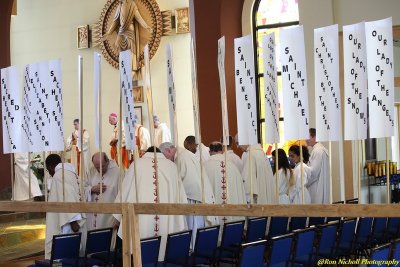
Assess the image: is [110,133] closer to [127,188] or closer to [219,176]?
[219,176]

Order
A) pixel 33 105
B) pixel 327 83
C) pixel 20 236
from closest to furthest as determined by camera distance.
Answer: pixel 327 83 → pixel 33 105 → pixel 20 236

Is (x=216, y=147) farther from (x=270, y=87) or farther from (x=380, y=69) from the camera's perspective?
(x=380, y=69)

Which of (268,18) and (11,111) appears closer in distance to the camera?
(11,111)

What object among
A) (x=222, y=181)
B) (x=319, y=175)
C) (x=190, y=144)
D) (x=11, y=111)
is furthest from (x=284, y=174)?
(x=11, y=111)

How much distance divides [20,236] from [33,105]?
6.14 m

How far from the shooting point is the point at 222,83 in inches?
217

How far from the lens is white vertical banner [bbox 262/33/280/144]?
5.20m

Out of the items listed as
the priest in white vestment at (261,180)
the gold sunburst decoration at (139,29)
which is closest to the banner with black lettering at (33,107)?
the priest in white vestment at (261,180)

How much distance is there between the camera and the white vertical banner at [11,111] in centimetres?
611

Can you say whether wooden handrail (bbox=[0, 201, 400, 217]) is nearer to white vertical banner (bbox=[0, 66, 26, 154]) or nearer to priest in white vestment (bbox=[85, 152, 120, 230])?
white vertical banner (bbox=[0, 66, 26, 154])

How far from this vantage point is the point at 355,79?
4.71 metres

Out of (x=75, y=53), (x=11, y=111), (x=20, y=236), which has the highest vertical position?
(x=75, y=53)

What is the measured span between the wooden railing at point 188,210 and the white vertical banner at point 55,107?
56cm

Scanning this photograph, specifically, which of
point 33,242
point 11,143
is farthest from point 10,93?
point 33,242
